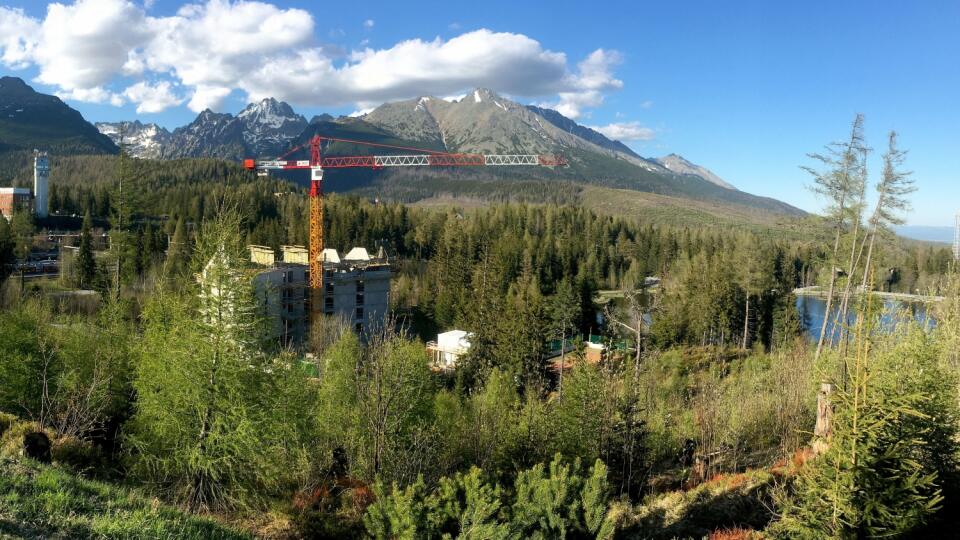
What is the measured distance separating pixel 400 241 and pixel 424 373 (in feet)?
242

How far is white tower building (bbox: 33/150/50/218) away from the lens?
83.1 meters

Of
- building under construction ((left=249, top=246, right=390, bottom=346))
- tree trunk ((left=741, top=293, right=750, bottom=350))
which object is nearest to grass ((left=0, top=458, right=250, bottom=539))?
building under construction ((left=249, top=246, right=390, bottom=346))

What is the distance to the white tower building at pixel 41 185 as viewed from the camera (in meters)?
83.1

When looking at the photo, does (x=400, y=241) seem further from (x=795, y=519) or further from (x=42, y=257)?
(x=795, y=519)

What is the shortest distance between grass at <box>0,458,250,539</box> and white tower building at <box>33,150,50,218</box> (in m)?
95.0

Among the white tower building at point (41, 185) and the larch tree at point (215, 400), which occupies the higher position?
the white tower building at point (41, 185)

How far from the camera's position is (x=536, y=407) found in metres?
17.5

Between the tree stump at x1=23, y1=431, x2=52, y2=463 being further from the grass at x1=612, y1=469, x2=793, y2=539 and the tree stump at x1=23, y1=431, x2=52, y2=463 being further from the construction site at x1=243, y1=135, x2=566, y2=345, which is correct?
the construction site at x1=243, y1=135, x2=566, y2=345

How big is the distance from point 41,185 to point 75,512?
98.9 metres

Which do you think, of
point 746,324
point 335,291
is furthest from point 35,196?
point 746,324

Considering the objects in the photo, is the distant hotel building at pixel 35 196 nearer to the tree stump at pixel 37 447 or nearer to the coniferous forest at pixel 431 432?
the coniferous forest at pixel 431 432

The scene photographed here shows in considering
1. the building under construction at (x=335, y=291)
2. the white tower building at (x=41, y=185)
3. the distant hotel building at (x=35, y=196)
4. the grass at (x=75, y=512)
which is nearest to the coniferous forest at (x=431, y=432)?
the grass at (x=75, y=512)

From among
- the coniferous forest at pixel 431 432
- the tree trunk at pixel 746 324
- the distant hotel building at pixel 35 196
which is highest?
the distant hotel building at pixel 35 196

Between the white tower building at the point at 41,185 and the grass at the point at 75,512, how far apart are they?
9501 cm
